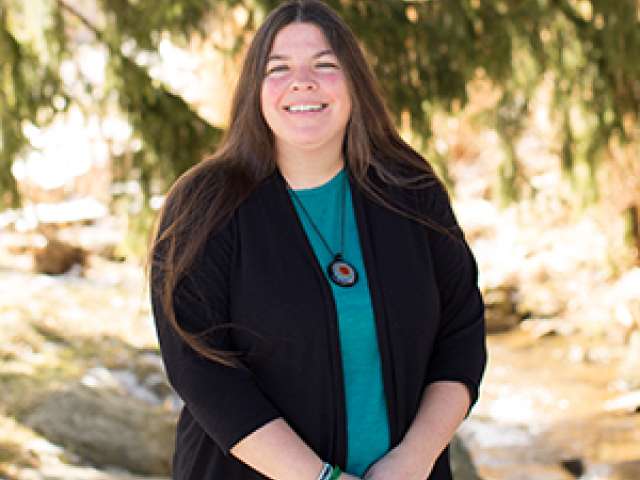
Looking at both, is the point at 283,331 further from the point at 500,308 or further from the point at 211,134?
the point at 500,308

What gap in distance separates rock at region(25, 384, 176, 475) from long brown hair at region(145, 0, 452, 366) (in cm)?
309

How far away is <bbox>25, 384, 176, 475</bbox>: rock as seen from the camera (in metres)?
4.79

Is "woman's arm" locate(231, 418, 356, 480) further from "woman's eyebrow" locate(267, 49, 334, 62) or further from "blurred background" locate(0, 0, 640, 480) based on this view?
"blurred background" locate(0, 0, 640, 480)

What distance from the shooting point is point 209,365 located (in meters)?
1.81

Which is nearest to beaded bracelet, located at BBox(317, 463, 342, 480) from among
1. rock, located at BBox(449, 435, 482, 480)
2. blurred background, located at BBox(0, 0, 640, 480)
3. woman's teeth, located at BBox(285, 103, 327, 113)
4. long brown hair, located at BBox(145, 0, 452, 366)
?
long brown hair, located at BBox(145, 0, 452, 366)

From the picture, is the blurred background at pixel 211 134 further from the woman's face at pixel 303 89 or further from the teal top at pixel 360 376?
the teal top at pixel 360 376

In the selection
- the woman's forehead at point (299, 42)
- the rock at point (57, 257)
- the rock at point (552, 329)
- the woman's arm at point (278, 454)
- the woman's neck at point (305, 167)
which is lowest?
the rock at point (552, 329)

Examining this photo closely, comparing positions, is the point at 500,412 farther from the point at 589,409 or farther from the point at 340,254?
the point at 340,254

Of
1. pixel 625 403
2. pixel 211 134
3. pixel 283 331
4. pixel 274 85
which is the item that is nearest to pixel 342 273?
pixel 283 331

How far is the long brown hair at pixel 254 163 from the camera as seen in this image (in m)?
1.85

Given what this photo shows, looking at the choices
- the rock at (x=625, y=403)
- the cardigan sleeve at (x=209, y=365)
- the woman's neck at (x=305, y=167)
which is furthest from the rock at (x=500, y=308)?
the cardigan sleeve at (x=209, y=365)

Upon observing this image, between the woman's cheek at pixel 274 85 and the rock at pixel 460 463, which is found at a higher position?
the woman's cheek at pixel 274 85

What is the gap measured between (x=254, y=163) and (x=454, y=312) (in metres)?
0.57

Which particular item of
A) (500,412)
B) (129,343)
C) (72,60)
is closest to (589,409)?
(500,412)
